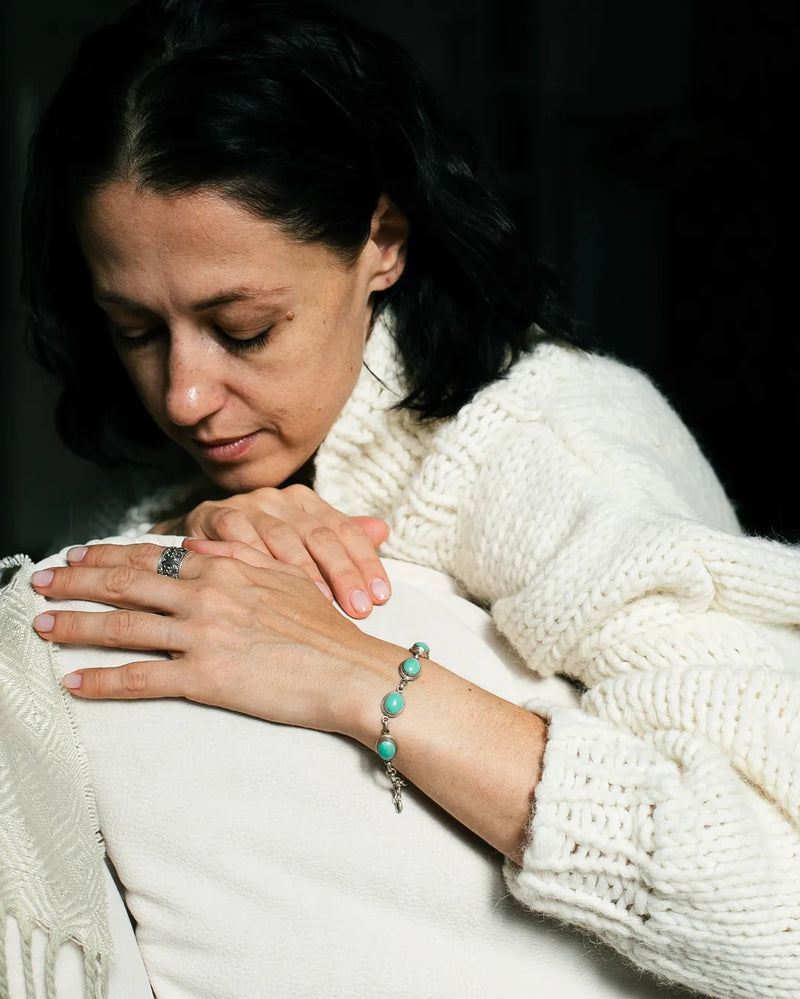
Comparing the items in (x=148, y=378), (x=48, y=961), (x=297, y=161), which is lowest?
(x=48, y=961)

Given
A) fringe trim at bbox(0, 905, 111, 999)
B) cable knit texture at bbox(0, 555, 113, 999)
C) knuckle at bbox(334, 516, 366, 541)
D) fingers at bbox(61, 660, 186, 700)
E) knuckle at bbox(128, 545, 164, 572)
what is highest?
knuckle at bbox(334, 516, 366, 541)

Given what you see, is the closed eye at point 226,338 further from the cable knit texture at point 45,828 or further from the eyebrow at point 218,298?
the cable knit texture at point 45,828

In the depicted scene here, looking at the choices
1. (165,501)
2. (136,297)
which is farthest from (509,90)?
(136,297)

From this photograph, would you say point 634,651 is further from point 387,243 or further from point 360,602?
point 387,243

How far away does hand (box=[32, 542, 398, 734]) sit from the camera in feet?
3.01

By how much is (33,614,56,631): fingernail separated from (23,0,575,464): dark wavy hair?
455 mm

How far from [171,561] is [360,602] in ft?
0.59

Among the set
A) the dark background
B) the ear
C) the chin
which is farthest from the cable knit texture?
the dark background

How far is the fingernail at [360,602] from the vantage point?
1.05m

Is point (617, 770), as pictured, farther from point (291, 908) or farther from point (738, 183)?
point (738, 183)

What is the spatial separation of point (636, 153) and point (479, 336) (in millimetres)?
2613

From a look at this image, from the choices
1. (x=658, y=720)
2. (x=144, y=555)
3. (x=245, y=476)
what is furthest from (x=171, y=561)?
(x=658, y=720)

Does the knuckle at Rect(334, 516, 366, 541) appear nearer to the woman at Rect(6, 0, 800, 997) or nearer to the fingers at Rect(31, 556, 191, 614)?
the woman at Rect(6, 0, 800, 997)

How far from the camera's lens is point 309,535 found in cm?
117
